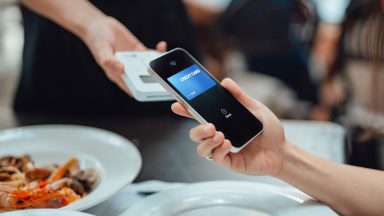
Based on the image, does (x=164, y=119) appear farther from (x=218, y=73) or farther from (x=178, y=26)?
(x=218, y=73)

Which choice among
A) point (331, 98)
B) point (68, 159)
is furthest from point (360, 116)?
point (68, 159)

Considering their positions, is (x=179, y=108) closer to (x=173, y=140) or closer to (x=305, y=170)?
(x=305, y=170)

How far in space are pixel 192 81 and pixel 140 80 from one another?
0.43 ft

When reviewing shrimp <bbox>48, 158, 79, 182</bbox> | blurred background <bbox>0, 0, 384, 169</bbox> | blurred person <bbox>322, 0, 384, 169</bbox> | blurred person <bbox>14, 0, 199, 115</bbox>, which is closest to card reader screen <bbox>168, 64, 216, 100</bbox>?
shrimp <bbox>48, 158, 79, 182</bbox>

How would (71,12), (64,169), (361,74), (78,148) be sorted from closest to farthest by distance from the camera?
(64,169)
(78,148)
(71,12)
(361,74)

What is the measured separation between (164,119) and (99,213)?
0.40 metres

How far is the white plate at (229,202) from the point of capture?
0.66 meters

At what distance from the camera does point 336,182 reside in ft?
2.32

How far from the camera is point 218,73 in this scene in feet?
7.88

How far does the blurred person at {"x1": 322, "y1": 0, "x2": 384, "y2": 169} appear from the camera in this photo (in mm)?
1286

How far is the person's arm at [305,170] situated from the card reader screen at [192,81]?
0.08ft

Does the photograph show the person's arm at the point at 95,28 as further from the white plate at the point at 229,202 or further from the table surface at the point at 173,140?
the white plate at the point at 229,202

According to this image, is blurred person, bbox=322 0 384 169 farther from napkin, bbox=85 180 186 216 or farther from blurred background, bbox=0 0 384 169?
napkin, bbox=85 180 186 216

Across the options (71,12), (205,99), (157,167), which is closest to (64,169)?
(157,167)
